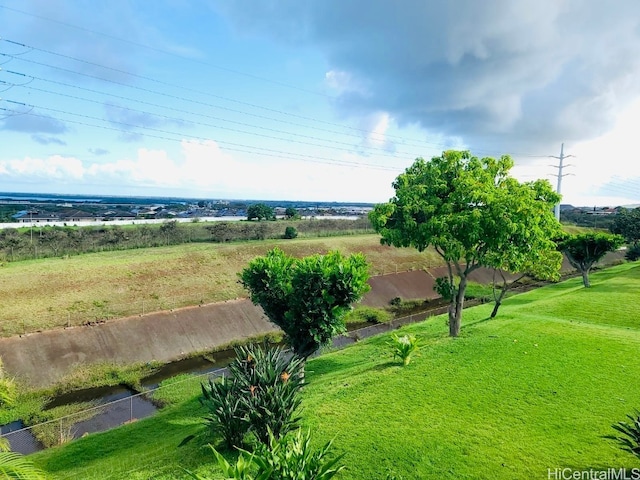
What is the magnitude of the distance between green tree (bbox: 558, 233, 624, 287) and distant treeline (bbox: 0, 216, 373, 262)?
92.3ft

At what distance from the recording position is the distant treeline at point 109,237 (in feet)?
103

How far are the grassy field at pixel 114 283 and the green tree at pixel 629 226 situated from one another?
37840 mm

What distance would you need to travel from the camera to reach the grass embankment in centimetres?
774

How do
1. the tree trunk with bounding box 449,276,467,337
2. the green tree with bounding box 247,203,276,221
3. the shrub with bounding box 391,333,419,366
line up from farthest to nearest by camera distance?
the green tree with bounding box 247,203,276,221, the tree trunk with bounding box 449,276,467,337, the shrub with bounding box 391,333,419,366

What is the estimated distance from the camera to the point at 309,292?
42.3ft

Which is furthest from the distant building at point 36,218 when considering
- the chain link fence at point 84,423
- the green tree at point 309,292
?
the green tree at point 309,292

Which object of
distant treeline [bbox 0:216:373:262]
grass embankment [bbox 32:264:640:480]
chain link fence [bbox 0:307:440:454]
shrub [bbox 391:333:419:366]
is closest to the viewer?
grass embankment [bbox 32:264:640:480]

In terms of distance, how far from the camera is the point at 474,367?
12.5 m

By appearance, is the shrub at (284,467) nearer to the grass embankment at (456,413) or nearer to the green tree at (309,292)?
the grass embankment at (456,413)

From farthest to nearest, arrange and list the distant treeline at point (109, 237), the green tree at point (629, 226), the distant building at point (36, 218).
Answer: the green tree at point (629, 226)
the distant building at point (36, 218)
the distant treeline at point (109, 237)

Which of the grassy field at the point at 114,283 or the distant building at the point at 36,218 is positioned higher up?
the distant building at the point at 36,218

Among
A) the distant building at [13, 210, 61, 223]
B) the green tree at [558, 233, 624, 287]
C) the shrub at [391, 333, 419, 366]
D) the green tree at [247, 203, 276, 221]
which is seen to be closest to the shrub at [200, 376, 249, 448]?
the shrub at [391, 333, 419, 366]

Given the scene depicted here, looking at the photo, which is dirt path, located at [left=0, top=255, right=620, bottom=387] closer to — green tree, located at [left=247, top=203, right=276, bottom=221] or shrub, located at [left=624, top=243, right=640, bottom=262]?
green tree, located at [left=247, top=203, right=276, bottom=221]

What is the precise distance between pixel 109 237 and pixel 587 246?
39.7 meters
